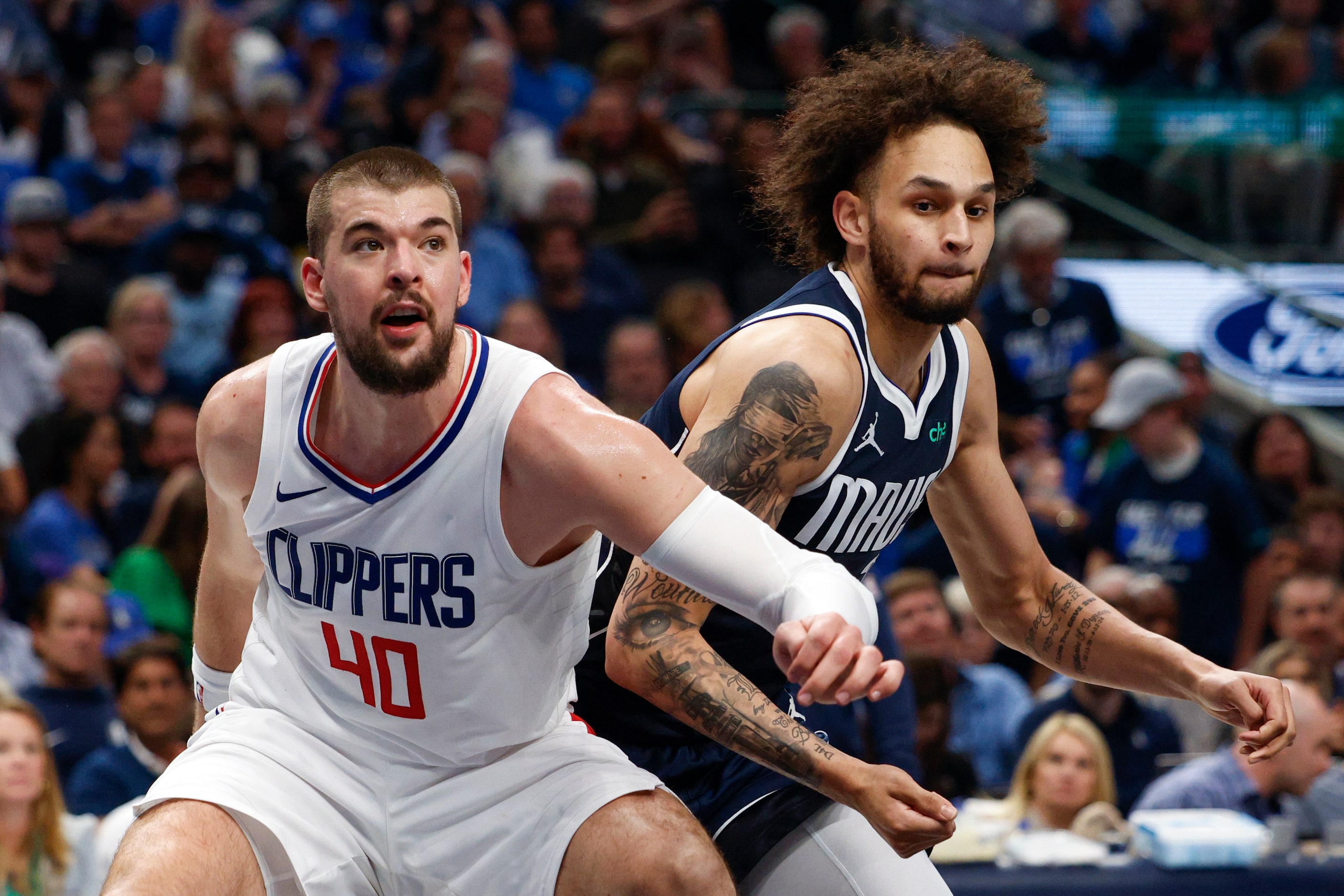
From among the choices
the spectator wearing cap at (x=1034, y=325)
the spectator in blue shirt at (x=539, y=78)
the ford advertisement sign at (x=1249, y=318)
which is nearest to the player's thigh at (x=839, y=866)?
the spectator wearing cap at (x=1034, y=325)

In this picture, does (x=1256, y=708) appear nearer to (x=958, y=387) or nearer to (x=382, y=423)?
(x=958, y=387)

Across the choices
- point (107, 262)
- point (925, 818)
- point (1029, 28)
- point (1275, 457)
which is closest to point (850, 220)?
point (925, 818)

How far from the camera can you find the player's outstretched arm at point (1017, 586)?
138 inches

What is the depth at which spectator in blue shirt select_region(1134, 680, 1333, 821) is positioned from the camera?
5660mm

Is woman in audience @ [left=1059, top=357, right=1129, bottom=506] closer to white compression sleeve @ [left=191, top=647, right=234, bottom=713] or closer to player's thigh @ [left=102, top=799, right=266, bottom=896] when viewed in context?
white compression sleeve @ [left=191, top=647, right=234, bottom=713]

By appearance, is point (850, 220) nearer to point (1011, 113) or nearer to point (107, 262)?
point (1011, 113)

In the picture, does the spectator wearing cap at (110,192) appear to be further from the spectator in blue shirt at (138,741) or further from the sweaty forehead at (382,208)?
the sweaty forehead at (382,208)

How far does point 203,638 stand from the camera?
11.3 feet

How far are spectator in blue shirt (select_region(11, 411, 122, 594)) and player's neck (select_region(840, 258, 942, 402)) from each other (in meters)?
4.57

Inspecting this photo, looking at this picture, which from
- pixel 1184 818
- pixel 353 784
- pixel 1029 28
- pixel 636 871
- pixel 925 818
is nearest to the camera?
pixel 925 818

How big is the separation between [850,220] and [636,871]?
144 cm

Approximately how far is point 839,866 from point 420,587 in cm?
100

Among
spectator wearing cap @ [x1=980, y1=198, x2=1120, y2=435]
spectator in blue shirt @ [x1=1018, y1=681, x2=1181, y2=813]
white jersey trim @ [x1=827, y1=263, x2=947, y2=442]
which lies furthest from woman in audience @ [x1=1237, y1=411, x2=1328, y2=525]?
white jersey trim @ [x1=827, y1=263, x2=947, y2=442]

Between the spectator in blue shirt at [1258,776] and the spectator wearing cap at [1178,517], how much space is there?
186cm
